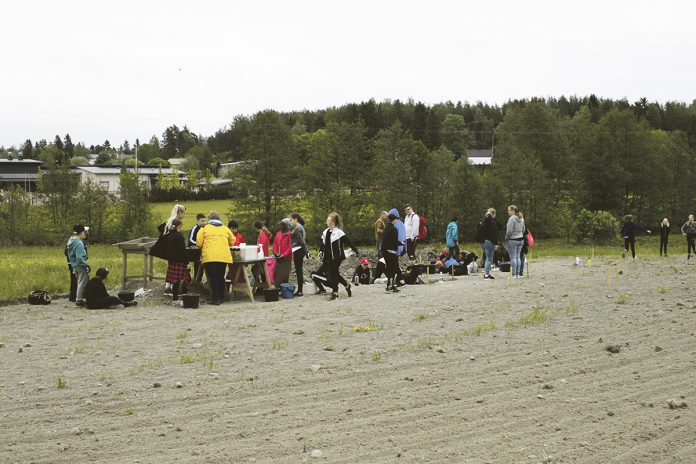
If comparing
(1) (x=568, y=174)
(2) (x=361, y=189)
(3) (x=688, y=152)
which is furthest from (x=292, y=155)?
(3) (x=688, y=152)

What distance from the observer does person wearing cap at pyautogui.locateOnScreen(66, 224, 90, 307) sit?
1581 centimetres

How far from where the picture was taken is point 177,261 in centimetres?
1598

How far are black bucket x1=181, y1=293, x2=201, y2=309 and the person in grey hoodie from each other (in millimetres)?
8575

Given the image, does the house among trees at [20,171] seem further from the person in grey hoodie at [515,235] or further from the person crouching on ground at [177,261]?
the person in grey hoodie at [515,235]

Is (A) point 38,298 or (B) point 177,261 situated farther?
(A) point 38,298

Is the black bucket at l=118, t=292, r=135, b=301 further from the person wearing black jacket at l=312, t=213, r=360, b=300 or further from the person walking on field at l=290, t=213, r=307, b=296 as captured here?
the person wearing black jacket at l=312, t=213, r=360, b=300

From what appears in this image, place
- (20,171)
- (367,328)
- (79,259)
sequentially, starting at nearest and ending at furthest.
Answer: (367,328), (79,259), (20,171)

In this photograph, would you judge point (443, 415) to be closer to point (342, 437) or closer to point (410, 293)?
point (342, 437)

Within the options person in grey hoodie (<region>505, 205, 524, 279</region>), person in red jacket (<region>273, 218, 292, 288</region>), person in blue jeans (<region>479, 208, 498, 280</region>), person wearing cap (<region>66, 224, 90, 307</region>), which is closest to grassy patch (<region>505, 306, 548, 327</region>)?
person in grey hoodie (<region>505, 205, 524, 279</region>)

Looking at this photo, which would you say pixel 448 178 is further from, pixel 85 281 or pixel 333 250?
pixel 85 281

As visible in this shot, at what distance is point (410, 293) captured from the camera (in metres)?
17.1

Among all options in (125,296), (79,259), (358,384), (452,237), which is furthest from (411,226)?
(358,384)

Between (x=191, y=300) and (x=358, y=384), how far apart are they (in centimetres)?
761

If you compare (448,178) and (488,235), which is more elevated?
(448,178)
